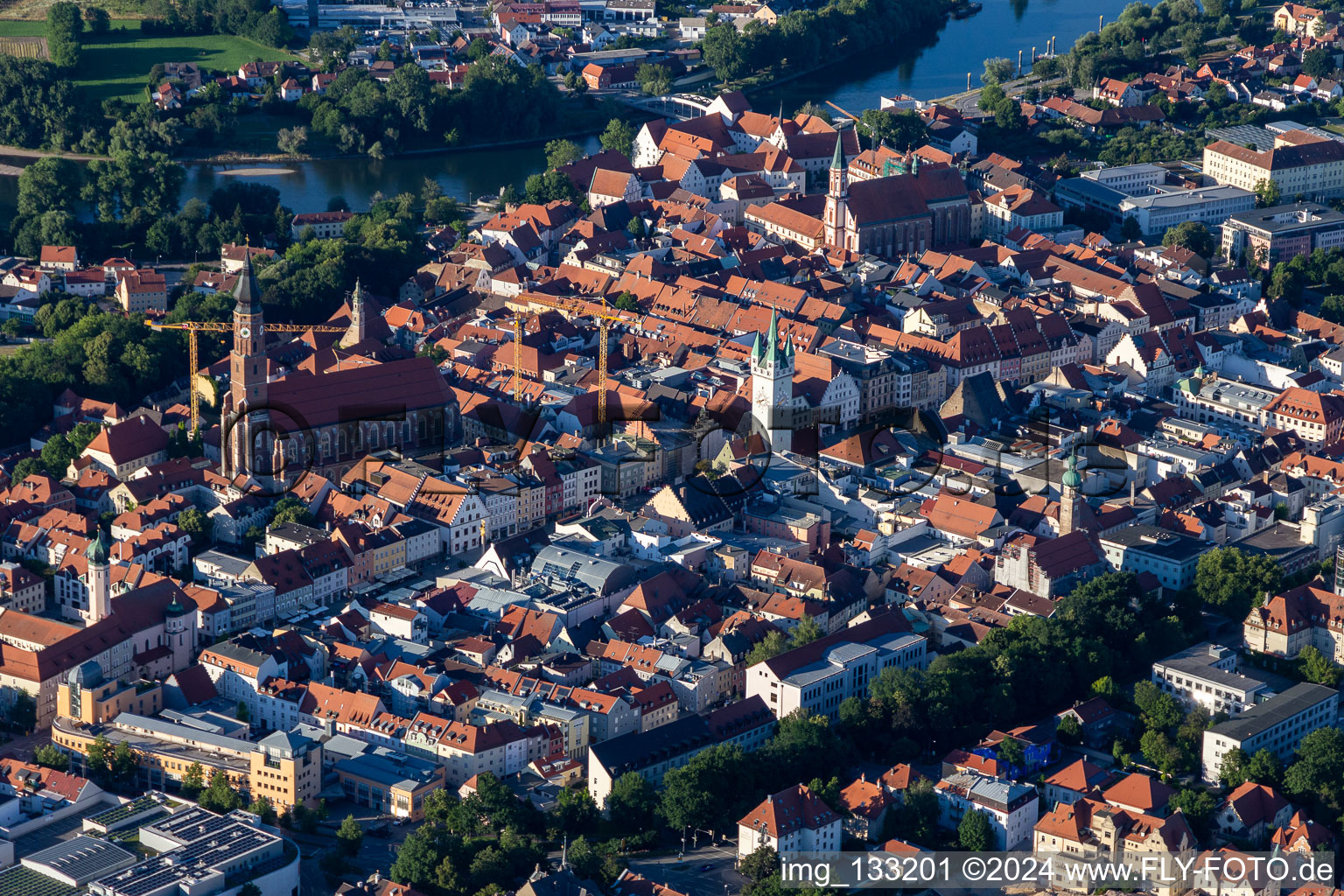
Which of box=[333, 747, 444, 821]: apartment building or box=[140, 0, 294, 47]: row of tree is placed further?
box=[140, 0, 294, 47]: row of tree

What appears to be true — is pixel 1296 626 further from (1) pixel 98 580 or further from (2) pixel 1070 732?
(1) pixel 98 580

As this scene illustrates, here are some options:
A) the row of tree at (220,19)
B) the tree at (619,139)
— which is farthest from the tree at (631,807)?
the row of tree at (220,19)

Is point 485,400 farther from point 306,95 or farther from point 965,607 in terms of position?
point 306,95

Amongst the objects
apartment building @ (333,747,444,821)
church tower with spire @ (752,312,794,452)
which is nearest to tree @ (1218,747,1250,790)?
apartment building @ (333,747,444,821)

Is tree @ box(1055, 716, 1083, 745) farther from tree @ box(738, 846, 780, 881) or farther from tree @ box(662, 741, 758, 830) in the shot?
tree @ box(738, 846, 780, 881)

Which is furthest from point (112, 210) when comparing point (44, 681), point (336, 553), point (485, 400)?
point (44, 681)

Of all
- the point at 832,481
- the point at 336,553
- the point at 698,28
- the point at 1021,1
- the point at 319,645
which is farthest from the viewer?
the point at 1021,1

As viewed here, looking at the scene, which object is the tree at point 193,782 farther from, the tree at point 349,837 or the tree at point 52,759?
the tree at point 349,837
